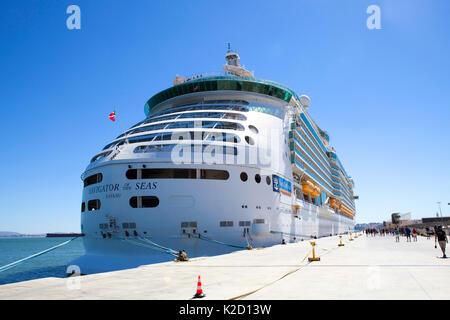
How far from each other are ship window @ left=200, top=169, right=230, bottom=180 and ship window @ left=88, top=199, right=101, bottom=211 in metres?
6.62

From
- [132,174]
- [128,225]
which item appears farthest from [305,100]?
[128,225]

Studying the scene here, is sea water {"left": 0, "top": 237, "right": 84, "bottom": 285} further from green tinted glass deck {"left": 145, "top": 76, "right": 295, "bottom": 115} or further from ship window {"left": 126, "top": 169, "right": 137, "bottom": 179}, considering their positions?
green tinted glass deck {"left": 145, "top": 76, "right": 295, "bottom": 115}

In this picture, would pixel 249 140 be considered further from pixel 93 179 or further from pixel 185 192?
pixel 93 179

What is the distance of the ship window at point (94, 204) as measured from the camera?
18770 millimetres

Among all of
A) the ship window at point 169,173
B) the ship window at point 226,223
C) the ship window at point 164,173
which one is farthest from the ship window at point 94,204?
the ship window at point 226,223

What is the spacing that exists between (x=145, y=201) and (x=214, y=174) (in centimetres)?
433

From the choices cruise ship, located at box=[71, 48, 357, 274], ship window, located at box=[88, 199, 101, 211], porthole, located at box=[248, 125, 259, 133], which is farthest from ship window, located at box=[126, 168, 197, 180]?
porthole, located at box=[248, 125, 259, 133]

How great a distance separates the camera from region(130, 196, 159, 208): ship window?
57.1ft
